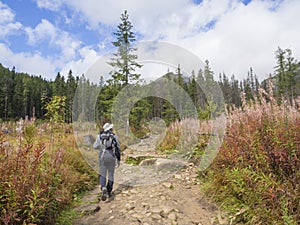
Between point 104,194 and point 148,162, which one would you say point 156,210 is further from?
point 148,162

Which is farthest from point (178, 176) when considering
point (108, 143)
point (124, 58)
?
point (124, 58)

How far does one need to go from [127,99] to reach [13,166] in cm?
1384

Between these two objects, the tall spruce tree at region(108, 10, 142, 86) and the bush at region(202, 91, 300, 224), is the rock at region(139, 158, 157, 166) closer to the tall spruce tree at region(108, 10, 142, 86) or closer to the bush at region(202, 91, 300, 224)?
Result: the bush at region(202, 91, 300, 224)

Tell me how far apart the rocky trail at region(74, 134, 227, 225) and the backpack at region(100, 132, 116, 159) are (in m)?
1.15

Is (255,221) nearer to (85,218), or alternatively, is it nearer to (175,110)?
(85,218)

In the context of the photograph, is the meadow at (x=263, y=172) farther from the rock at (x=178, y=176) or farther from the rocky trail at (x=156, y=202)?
the rock at (x=178, y=176)

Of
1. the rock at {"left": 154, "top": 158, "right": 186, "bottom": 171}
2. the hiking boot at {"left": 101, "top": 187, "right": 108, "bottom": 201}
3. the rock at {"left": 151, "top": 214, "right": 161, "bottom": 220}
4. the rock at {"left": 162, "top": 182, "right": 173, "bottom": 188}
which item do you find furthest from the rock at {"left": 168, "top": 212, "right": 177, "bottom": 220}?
the rock at {"left": 154, "top": 158, "right": 186, "bottom": 171}

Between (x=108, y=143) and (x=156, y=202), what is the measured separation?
1.95 metres

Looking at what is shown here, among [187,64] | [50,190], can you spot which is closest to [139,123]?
[187,64]

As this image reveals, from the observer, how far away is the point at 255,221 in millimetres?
2924

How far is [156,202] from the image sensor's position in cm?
437

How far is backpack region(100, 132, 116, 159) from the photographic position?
5.26 m

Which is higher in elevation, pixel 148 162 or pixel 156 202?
pixel 148 162

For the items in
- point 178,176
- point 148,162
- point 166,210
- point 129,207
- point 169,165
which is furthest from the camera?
point 148,162
